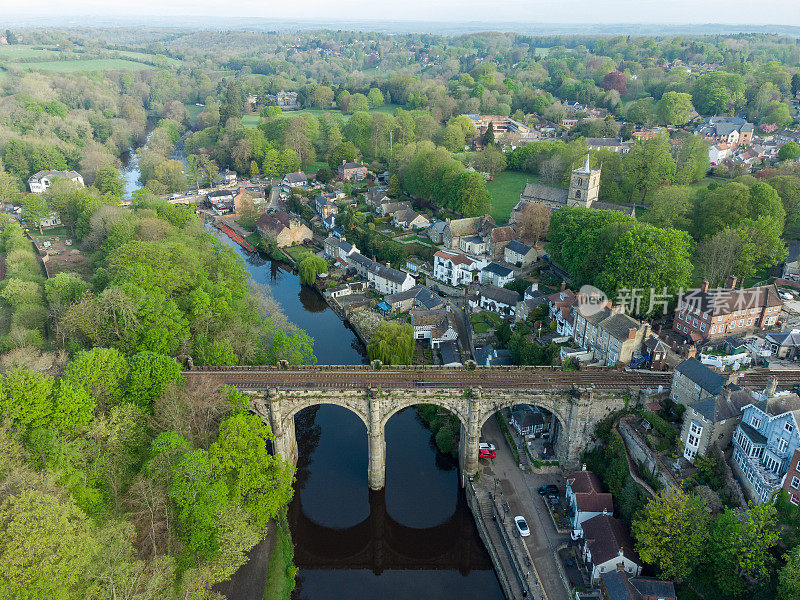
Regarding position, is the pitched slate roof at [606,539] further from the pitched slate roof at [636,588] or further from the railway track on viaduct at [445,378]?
the railway track on viaduct at [445,378]

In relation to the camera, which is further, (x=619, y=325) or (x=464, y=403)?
(x=619, y=325)

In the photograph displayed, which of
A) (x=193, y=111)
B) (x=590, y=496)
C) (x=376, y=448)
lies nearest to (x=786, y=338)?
(x=590, y=496)

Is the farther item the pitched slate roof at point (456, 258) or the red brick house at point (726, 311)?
the pitched slate roof at point (456, 258)

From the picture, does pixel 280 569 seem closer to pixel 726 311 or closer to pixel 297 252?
pixel 726 311

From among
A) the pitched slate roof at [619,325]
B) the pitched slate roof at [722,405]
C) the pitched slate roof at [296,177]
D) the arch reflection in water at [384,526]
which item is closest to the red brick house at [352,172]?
the pitched slate roof at [296,177]

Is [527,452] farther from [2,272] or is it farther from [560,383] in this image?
[2,272]

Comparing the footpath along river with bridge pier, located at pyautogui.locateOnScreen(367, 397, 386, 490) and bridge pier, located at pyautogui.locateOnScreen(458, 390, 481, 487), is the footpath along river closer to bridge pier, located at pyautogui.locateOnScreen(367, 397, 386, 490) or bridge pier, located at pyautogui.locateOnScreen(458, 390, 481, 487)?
bridge pier, located at pyautogui.locateOnScreen(367, 397, 386, 490)
